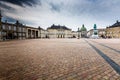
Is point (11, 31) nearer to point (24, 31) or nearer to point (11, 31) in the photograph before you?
point (11, 31)

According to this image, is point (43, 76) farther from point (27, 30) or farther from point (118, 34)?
point (118, 34)

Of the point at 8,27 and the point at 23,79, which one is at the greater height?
the point at 8,27

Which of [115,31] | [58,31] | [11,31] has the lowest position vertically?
[11,31]

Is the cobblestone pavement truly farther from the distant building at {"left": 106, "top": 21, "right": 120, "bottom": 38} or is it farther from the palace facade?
the distant building at {"left": 106, "top": 21, "right": 120, "bottom": 38}

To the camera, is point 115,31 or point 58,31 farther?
point 58,31

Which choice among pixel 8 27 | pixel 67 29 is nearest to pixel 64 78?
pixel 8 27

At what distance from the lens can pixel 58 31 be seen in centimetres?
11475

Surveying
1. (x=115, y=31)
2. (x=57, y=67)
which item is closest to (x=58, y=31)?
(x=115, y=31)

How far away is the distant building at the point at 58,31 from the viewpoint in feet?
369

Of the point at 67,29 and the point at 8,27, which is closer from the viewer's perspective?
the point at 8,27

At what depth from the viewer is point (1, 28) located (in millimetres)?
49969

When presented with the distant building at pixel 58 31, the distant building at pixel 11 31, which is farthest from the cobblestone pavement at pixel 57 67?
the distant building at pixel 58 31

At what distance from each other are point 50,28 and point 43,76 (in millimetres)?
110040

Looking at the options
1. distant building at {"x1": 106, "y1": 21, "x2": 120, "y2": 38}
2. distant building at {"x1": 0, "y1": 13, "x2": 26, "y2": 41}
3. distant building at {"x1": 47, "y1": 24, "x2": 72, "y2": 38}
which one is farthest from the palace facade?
distant building at {"x1": 106, "y1": 21, "x2": 120, "y2": 38}
